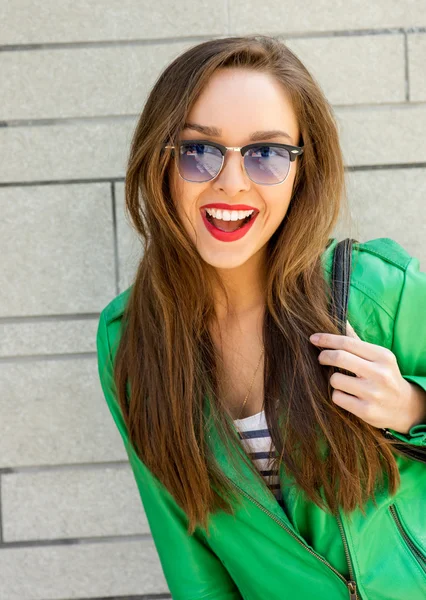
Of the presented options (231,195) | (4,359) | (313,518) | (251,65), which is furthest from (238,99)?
(4,359)

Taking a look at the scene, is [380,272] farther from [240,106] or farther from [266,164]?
[240,106]

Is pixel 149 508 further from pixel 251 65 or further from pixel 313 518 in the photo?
pixel 251 65

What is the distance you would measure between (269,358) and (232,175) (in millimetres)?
549

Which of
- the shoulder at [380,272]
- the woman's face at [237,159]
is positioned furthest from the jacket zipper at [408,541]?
the woman's face at [237,159]

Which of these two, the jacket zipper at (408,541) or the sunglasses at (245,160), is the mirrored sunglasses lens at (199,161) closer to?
the sunglasses at (245,160)

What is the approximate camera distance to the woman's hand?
1830 millimetres

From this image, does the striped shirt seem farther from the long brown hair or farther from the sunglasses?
the sunglasses

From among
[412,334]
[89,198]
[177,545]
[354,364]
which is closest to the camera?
[354,364]

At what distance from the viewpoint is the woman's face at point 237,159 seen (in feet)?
6.17

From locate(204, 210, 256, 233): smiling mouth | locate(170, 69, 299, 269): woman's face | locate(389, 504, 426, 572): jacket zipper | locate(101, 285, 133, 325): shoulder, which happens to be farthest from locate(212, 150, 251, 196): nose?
locate(389, 504, 426, 572): jacket zipper

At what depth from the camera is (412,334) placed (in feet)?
6.35

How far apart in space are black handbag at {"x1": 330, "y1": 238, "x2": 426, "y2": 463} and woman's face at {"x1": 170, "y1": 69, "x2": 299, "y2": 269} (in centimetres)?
21

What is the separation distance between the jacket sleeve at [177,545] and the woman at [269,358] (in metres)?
0.01

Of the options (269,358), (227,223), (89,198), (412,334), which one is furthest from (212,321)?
(89,198)
